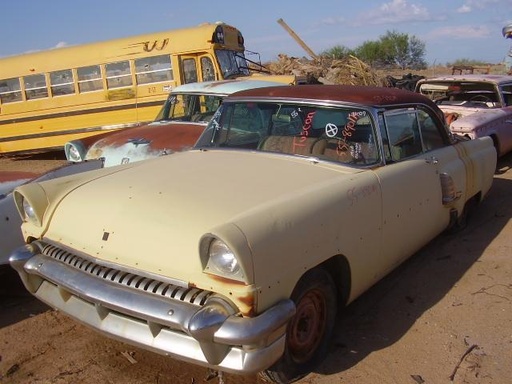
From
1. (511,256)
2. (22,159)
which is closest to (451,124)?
(511,256)

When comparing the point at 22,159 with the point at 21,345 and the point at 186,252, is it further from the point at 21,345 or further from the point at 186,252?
the point at 186,252

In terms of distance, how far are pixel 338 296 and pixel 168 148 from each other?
3364 mm

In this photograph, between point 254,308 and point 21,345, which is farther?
point 21,345

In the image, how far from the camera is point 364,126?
3.68 meters

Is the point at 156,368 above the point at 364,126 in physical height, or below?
below

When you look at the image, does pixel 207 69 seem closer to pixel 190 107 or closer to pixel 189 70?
pixel 189 70

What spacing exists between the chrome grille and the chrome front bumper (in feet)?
0.05

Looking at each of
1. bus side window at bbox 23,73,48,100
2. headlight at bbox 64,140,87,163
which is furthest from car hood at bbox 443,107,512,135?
bus side window at bbox 23,73,48,100

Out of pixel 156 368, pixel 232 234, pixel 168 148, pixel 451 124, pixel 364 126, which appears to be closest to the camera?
pixel 232 234

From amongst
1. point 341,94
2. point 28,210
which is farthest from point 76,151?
point 341,94

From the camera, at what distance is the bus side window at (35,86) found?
11.3 m

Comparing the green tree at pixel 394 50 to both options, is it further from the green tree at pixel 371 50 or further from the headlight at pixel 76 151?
the headlight at pixel 76 151

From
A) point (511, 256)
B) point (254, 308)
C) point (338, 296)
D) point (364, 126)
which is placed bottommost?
point (511, 256)

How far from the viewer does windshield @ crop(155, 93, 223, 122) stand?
7062mm
